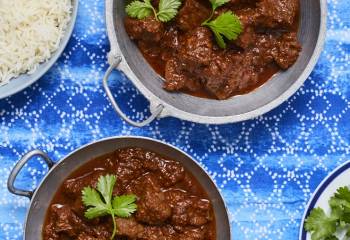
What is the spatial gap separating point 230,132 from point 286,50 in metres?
0.61

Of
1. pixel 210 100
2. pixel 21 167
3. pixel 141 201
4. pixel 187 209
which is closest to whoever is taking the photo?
pixel 21 167

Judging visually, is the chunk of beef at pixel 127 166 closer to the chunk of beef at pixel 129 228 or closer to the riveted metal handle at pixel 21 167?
the chunk of beef at pixel 129 228

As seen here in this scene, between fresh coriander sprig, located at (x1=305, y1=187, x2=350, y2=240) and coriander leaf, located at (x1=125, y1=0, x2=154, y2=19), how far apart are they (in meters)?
1.53

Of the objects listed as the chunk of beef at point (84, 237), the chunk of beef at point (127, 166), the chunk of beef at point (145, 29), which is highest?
the chunk of beef at point (145, 29)

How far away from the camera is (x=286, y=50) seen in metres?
3.89

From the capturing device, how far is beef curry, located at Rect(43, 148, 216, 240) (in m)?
3.76

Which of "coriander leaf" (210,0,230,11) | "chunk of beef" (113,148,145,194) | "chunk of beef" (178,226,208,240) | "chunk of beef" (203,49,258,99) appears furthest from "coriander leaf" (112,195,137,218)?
"coriander leaf" (210,0,230,11)

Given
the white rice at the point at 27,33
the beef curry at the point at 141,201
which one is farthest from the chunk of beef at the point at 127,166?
the white rice at the point at 27,33

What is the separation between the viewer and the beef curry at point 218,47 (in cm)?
375

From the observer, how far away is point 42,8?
3.89 m

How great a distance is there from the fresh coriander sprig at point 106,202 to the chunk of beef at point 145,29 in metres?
0.82

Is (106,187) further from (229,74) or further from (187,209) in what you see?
(229,74)

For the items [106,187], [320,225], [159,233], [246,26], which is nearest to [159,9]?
[246,26]

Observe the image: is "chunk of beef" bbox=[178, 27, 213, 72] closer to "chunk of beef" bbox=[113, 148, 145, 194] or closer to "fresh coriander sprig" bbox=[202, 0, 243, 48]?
"fresh coriander sprig" bbox=[202, 0, 243, 48]
